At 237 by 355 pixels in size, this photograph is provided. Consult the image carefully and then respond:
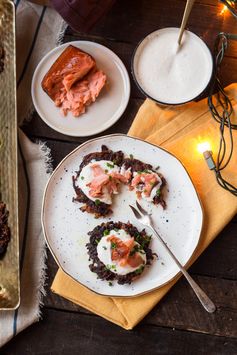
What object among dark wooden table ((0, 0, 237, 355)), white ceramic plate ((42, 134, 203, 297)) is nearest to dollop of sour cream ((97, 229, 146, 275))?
white ceramic plate ((42, 134, 203, 297))

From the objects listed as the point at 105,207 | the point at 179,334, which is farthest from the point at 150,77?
the point at 179,334

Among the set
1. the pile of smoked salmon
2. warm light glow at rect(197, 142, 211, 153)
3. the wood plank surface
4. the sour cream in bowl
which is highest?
the sour cream in bowl

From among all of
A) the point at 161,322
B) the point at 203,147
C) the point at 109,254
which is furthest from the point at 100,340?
the point at 203,147

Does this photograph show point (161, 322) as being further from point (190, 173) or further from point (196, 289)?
point (190, 173)

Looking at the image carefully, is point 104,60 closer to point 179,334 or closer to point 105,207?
point 105,207

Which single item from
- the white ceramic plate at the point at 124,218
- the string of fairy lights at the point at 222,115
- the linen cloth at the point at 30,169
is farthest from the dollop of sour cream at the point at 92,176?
the string of fairy lights at the point at 222,115

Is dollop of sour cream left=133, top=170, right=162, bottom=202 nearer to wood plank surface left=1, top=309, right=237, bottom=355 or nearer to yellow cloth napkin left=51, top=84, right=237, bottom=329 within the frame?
yellow cloth napkin left=51, top=84, right=237, bottom=329
